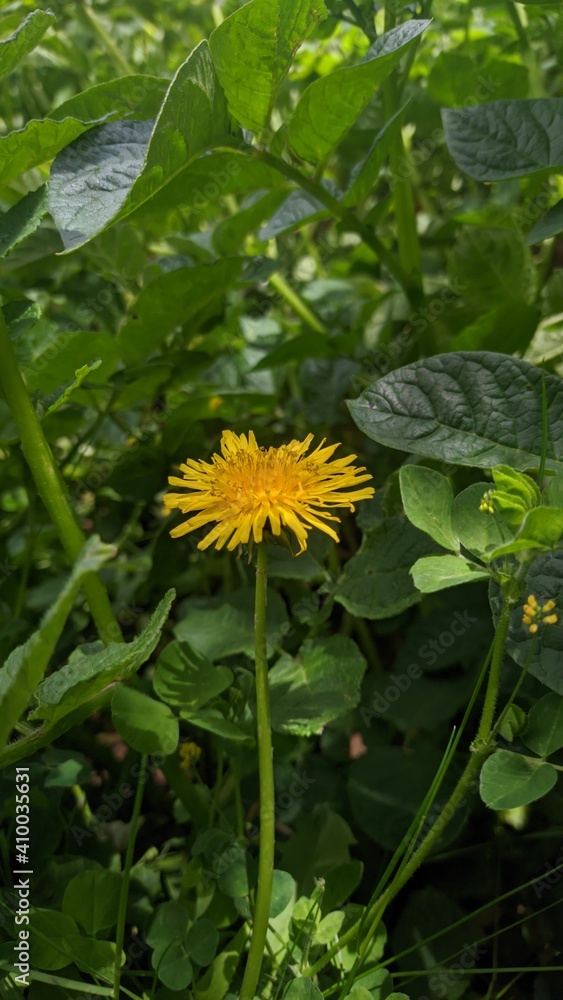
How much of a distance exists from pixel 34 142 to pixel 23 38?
0.07m

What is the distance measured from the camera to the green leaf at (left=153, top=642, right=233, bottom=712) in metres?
0.60

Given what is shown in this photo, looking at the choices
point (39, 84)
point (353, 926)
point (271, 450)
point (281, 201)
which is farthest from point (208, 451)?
Result: point (39, 84)

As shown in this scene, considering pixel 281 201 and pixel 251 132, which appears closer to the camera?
pixel 251 132

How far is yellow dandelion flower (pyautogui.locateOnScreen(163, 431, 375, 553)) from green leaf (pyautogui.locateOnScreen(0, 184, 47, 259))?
0.20 m

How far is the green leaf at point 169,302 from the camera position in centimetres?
77

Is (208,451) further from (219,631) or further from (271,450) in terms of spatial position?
(271,450)

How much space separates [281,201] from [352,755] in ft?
1.99

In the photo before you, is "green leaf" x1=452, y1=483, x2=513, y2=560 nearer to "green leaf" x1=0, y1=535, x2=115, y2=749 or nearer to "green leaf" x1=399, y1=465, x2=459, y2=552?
"green leaf" x1=399, y1=465, x2=459, y2=552

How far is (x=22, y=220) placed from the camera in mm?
574

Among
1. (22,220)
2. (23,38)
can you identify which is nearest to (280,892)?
(22,220)

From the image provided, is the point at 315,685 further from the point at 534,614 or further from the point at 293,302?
the point at 293,302

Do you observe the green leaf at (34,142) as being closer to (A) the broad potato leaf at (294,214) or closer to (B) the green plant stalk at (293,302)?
(A) the broad potato leaf at (294,214)

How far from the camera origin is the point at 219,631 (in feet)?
2.33

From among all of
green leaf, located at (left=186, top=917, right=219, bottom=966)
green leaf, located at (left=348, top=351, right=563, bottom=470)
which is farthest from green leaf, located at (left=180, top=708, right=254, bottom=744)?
green leaf, located at (left=348, top=351, right=563, bottom=470)
